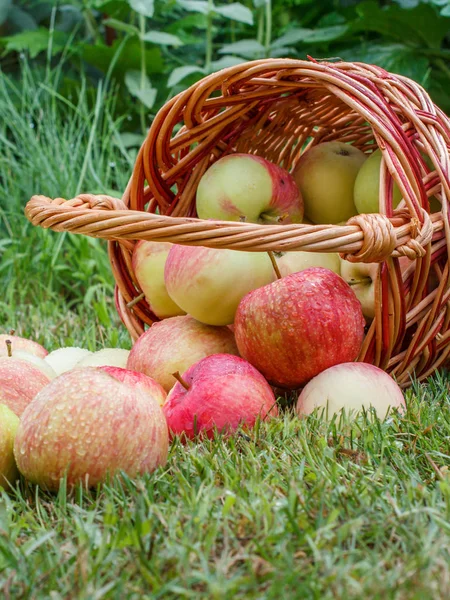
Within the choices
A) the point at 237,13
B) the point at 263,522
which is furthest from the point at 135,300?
the point at 237,13

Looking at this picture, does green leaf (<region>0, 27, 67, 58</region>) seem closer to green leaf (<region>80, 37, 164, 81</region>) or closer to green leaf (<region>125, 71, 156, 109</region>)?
green leaf (<region>80, 37, 164, 81</region>)

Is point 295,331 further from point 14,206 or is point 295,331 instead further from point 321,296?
point 14,206

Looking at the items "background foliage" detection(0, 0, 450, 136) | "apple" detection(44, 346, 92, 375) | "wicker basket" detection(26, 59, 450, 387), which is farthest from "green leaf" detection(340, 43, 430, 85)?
"apple" detection(44, 346, 92, 375)

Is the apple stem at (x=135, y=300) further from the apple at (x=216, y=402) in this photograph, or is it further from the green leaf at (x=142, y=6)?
the green leaf at (x=142, y=6)

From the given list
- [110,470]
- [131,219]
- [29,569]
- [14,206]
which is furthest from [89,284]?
[29,569]

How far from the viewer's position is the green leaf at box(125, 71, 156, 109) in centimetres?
318

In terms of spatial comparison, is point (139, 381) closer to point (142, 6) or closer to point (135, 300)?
point (135, 300)

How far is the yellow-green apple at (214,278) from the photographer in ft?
4.94

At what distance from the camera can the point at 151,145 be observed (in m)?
1.73

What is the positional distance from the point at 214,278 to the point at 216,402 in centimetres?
31

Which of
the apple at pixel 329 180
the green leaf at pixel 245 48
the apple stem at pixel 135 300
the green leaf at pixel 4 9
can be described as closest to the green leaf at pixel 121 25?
the green leaf at pixel 245 48

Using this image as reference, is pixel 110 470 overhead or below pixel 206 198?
below

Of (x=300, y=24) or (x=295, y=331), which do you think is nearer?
(x=295, y=331)

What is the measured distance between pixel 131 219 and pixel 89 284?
4.60ft
